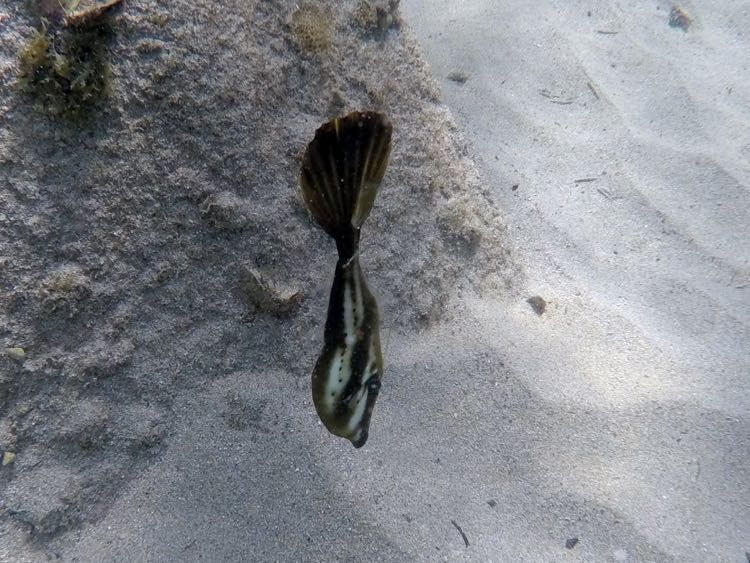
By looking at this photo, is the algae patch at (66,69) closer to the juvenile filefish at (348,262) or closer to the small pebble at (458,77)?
the juvenile filefish at (348,262)

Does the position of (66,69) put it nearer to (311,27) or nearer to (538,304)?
(311,27)

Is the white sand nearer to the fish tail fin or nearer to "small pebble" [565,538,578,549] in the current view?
"small pebble" [565,538,578,549]

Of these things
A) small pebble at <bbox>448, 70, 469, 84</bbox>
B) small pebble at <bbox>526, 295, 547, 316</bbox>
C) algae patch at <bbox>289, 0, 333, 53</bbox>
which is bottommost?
small pebble at <bbox>526, 295, 547, 316</bbox>

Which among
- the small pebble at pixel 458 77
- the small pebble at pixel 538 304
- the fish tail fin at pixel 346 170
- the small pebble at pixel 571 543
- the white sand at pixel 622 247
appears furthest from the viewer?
the small pebble at pixel 458 77

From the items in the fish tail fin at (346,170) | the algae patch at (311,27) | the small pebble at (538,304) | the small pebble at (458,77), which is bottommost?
the small pebble at (538,304)

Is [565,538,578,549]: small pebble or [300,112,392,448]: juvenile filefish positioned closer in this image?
[300,112,392,448]: juvenile filefish

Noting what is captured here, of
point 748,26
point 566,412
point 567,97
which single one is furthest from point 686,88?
point 566,412

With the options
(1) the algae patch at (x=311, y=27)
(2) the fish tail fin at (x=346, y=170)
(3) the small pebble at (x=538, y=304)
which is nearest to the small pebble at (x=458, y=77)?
(1) the algae patch at (x=311, y=27)

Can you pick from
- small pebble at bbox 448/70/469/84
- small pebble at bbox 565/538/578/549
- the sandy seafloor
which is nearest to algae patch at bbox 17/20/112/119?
the sandy seafloor
